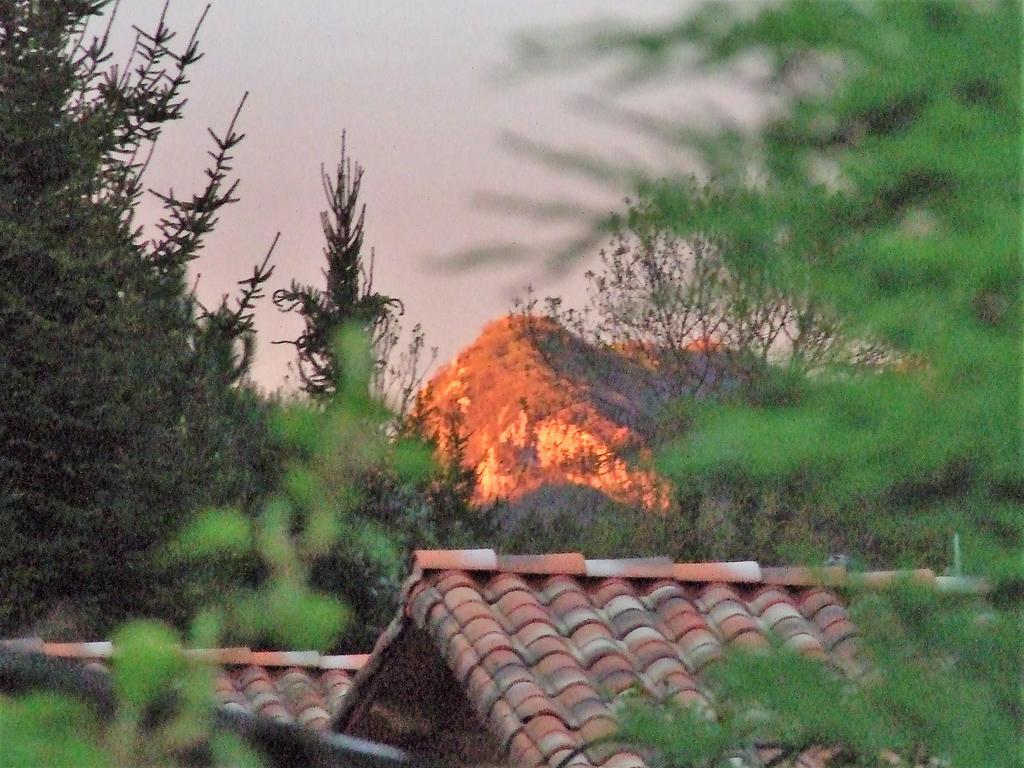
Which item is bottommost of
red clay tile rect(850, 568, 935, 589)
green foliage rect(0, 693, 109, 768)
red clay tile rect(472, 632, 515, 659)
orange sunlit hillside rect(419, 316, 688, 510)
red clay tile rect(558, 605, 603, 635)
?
red clay tile rect(472, 632, 515, 659)

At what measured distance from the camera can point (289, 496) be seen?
76 cm

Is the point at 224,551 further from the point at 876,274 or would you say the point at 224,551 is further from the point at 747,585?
the point at 747,585

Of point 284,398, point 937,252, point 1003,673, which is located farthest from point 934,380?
point 284,398

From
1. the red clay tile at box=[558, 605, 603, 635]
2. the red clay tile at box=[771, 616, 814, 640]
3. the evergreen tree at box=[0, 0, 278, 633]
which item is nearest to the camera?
the red clay tile at box=[771, 616, 814, 640]

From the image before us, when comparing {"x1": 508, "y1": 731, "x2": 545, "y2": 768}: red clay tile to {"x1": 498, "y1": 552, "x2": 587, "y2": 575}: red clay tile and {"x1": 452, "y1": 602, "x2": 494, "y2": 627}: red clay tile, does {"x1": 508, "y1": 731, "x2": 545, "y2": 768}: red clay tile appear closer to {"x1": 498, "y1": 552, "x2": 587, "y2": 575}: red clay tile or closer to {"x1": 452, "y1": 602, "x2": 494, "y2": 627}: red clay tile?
{"x1": 452, "y1": 602, "x2": 494, "y2": 627}: red clay tile

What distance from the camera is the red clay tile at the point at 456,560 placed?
4.75 meters

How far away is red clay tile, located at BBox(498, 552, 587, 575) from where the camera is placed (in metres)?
4.91

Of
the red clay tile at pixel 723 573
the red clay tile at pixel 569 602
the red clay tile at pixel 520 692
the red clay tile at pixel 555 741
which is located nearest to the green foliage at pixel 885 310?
the red clay tile at pixel 555 741

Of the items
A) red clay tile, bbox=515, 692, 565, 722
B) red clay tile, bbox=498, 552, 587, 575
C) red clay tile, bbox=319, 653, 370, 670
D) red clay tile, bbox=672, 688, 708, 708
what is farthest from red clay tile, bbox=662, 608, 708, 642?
red clay tile, bbox=672, 688, 708, 708

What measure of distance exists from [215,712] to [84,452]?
878 centimetres

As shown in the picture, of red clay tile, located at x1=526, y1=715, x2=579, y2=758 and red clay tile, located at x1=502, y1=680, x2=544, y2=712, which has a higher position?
red clay tile, located at x1=502, y1=680, x2=544, y2=712

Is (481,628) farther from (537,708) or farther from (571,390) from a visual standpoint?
(571,390)

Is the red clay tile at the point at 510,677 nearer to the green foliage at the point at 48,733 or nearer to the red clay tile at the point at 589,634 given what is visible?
the red clay tile at the point at 589,634

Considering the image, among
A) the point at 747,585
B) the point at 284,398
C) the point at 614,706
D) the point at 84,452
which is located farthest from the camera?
the point at 84,452
